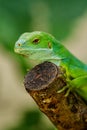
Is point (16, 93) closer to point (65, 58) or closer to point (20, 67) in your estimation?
point (20, 67)

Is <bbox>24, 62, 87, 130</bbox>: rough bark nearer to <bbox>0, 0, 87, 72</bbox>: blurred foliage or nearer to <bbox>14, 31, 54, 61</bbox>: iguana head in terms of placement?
<bbox>14, 31, 54, 61</bbox>: iguana head

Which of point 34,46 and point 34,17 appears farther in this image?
point 34,17

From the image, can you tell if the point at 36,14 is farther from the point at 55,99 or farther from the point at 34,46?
the point at 55,99

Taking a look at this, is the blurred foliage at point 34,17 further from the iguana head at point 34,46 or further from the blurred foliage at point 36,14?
the iguana head at point 34,46

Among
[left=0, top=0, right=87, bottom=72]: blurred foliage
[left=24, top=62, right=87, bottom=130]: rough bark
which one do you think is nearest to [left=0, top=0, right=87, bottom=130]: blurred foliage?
[left=0, top=0, right=87, bottom=72]: blurred foliage

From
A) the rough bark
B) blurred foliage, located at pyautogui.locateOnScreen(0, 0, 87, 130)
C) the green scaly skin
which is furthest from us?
blurred foliage, located at pyautogui.locateOnScreen(0, 0, 87, 130)

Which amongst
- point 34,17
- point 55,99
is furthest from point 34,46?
point 34,17
